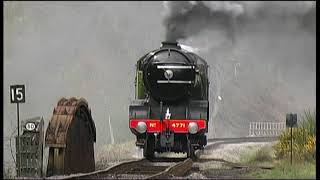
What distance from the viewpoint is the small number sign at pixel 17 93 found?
12.5 m

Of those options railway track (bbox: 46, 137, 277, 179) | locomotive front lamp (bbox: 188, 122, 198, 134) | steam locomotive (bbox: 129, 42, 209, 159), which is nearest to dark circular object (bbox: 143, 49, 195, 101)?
steam locomotive (bbox: 129, 42, 209, 159)

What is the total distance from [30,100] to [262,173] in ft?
112

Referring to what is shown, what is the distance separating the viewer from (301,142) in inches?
568

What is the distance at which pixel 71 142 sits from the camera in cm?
1290

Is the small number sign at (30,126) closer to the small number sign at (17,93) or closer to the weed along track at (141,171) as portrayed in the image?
the small number sign at (17,93)

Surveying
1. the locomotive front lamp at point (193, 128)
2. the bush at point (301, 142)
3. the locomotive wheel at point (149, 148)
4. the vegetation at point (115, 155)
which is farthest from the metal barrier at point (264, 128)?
the bush at point (301, 142)

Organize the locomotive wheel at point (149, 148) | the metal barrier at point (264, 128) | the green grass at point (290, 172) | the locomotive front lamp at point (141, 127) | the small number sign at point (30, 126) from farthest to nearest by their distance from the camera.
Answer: the metal barrier at point (264, 128)
the locomotive wheel at point (149, 148)
the locomotive front lamp at point (141, 127)
the small number sign at point (30, 126)
the green grass at point (290, 172)

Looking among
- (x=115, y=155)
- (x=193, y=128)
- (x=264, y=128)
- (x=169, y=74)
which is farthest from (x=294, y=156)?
(x=264, y=128)

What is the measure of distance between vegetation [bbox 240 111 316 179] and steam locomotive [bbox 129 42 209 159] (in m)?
2.05

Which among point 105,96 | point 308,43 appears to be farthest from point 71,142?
point 105,96

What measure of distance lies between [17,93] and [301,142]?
7.17m

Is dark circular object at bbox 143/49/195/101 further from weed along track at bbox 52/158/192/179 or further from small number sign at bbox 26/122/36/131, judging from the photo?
small number sign at bbox 26/122/36/131

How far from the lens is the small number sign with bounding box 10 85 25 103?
12531 millimetres

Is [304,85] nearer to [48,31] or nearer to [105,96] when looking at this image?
[105,96]
